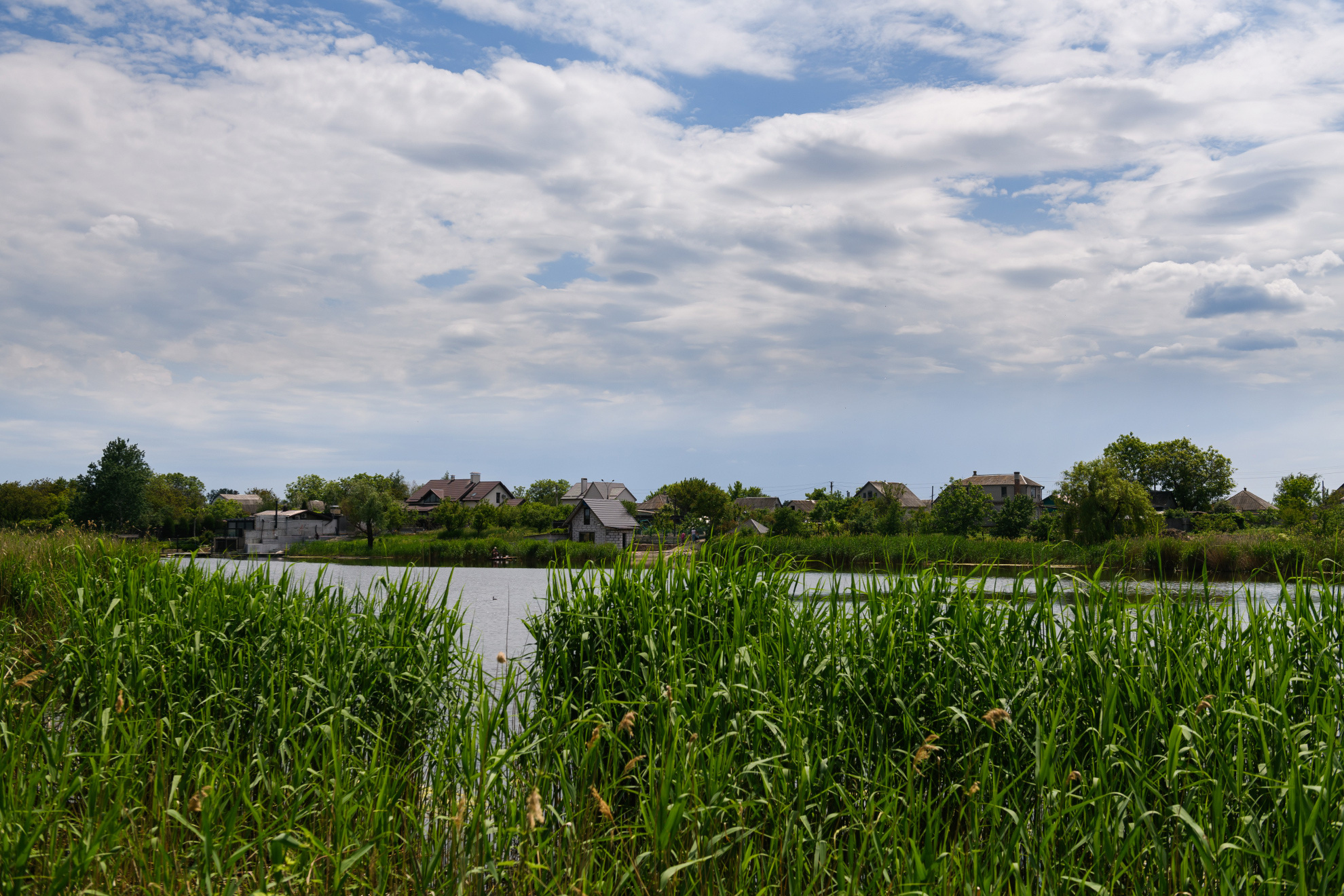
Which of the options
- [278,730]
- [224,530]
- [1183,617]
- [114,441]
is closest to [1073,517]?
[1183,617]

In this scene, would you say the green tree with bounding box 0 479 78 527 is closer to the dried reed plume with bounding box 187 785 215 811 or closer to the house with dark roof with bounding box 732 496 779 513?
the house with dark roof with bounding box 732 496 779 513

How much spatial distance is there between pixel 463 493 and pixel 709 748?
89437mm

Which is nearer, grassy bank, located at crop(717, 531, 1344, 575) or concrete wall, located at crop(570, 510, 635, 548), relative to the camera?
grassy bank, located at crop(717, 531, 1344, 575)

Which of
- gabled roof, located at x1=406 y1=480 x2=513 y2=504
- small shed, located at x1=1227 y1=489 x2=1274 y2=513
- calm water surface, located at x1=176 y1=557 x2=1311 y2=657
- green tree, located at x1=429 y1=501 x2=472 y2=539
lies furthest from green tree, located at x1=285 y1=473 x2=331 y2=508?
small shed, located at x1=1227 y1=489 x2=1274 y2=513

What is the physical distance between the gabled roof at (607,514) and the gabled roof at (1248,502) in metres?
50.2

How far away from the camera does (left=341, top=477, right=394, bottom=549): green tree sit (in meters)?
63.6

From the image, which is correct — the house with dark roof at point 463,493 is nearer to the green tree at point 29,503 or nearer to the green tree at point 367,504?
the green tree at point 367,504

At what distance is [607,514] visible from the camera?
6159 cm

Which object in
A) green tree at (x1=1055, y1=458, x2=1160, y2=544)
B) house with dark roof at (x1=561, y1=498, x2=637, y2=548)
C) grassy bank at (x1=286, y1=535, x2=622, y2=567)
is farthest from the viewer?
house with dark roof at (x1=561, y1=498, x2=637, y2=548)

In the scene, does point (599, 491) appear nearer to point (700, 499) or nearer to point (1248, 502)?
point (700, 499)

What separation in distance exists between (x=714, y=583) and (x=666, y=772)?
1949 mm

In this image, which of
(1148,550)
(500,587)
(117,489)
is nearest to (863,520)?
(1148,550)

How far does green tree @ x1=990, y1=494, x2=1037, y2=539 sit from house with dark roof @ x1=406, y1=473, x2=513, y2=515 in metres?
52.9

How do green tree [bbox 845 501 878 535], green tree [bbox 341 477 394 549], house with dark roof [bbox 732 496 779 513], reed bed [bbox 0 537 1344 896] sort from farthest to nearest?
house with dark roof [bbox 732 496 779 513] < green tree [bbox 341 477 394 549] < green tree [bbox 845 501 878 535] < reed bed [bbox 0 537 1344 896]
